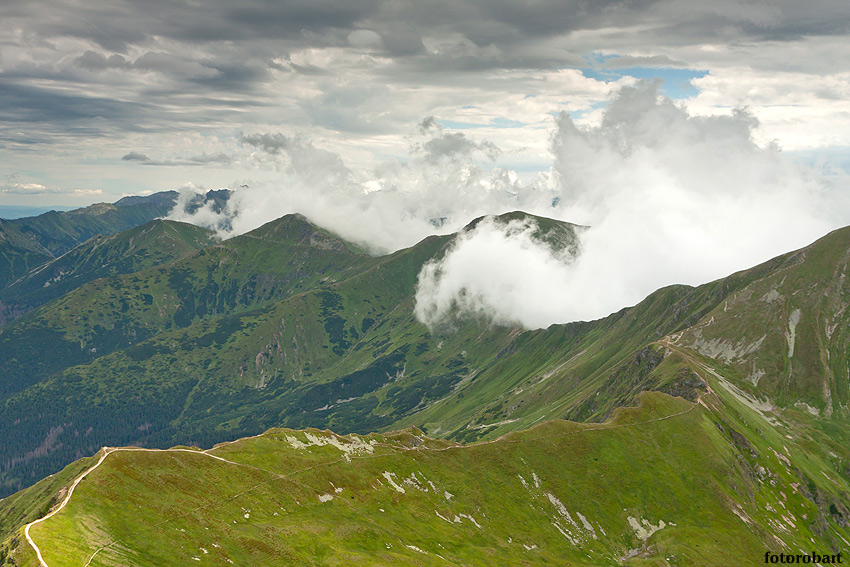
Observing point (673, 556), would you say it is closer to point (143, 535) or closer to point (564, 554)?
point (564, 554)

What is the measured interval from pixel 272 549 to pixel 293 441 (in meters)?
60.7

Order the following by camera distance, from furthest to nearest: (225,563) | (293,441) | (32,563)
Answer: (293,441) → (225,563) → (32,563)

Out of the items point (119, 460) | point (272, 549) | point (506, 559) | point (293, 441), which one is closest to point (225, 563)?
point (272, 549)

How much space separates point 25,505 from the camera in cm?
19938

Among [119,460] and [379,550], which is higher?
[119,460]

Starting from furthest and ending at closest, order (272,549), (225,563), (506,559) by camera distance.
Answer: (506,559) < (272,549) < (225,563)

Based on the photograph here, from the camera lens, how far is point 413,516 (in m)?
181

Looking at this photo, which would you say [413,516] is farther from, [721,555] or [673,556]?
[721,555]

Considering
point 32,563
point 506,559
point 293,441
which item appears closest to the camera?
point 32,563

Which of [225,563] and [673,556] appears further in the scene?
[673,556]

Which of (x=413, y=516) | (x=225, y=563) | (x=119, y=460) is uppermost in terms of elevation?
(x=119, y=460)

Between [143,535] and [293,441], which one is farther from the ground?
[143,535]

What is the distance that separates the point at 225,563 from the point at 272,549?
12.9 m

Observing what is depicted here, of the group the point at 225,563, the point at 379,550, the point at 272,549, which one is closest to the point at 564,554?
the point at 379,550
